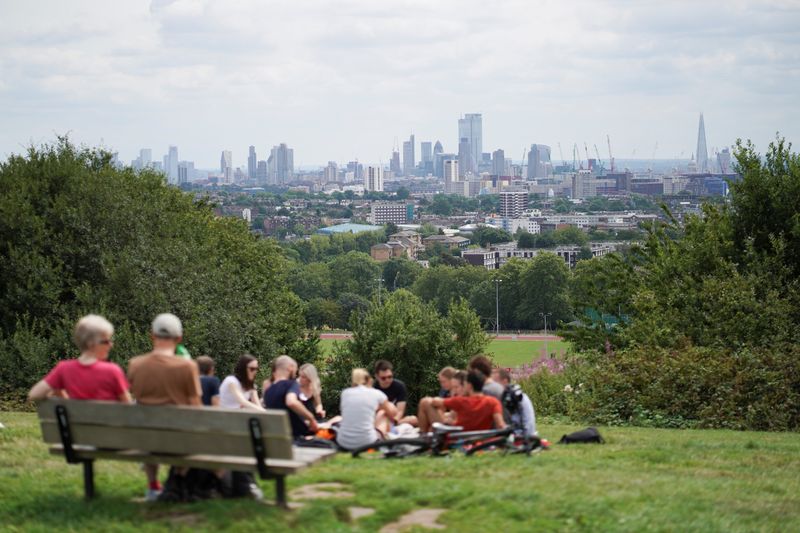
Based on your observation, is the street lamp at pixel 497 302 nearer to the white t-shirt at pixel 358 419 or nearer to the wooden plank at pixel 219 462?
the white t-shirt at pixel 358 419

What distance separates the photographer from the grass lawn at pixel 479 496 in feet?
24.4

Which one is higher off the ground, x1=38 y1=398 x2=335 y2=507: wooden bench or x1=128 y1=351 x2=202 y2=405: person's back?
x1=128 y1=351 x2=202 y2=405: person's back

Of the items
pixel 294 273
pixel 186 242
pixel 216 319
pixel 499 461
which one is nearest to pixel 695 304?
pixel 216 319

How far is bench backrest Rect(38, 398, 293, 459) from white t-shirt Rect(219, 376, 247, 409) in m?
2.65

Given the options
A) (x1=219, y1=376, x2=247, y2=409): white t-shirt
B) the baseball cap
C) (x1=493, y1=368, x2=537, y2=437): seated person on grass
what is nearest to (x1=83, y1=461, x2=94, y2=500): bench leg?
the baseball cap

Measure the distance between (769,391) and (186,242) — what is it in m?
17.3

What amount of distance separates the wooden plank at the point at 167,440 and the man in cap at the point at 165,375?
257 mm

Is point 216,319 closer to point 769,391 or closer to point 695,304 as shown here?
point 695,304

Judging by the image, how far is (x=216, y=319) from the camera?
1123 inches

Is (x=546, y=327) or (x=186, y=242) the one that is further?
(x=546, y=327)

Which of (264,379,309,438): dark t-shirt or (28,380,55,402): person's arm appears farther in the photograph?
Answer: (264,379,309,438): dark t-shirt

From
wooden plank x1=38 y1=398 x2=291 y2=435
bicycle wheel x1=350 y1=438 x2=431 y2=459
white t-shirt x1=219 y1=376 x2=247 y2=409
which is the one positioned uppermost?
wooden plank x1=38 y1=398 x2=291 y2=435

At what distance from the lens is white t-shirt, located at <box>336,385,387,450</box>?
1050 cm

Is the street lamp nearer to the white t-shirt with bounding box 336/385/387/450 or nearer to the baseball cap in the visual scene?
the white t-shirt with bounding box 336/385/387/450
